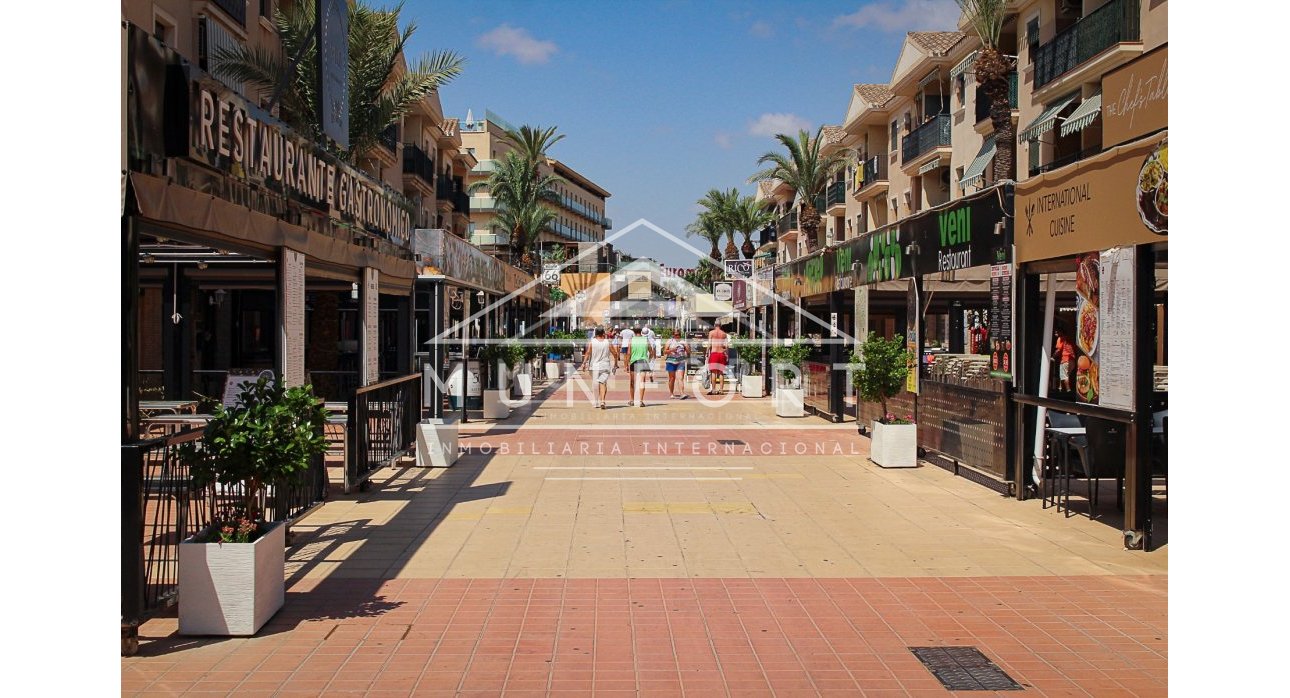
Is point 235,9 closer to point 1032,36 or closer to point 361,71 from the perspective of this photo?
point 361,71

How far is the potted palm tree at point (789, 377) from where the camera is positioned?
19.9m

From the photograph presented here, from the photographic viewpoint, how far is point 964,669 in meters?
5.23

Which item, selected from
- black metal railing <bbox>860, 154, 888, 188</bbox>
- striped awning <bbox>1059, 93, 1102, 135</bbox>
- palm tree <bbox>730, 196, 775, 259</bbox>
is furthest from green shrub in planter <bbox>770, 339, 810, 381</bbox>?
palm tree <bbox>730, 196, 775, 259</bbox>

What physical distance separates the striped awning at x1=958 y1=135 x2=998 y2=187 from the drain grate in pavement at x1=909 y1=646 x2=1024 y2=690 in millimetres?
26598

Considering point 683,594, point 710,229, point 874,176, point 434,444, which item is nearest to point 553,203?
point 710,229

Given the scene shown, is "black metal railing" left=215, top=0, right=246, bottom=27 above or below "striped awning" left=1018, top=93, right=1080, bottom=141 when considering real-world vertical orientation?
above

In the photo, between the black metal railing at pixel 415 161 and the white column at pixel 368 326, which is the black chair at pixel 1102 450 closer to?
the white column at pixel 368 326

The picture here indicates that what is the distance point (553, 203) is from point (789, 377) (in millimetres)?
65390

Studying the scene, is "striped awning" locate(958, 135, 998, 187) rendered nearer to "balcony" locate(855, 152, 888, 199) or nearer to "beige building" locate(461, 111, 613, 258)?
"balcony" locate(855, 152, 888, 199)

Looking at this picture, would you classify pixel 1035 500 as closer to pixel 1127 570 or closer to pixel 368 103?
pixel 1127 570

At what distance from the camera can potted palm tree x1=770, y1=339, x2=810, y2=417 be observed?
65.2 feet

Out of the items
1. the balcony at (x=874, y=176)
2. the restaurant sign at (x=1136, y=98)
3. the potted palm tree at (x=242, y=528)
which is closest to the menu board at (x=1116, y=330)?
A: the restaurant sign at (x=1136, y=98)

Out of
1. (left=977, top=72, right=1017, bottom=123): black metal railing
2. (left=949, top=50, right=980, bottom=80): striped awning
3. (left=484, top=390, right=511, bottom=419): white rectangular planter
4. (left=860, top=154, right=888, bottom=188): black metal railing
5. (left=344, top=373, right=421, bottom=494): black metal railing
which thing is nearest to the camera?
(left=344, top=373, right=421, bottom=494): black metal railing

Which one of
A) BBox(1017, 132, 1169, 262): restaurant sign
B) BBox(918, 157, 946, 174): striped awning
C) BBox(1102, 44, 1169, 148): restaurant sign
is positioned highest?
BBox(918, 157, 946, 174): striped awning
